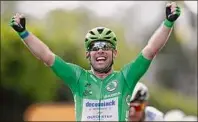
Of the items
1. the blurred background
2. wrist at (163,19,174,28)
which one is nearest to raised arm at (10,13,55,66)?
wrist at (163,19,174,28)

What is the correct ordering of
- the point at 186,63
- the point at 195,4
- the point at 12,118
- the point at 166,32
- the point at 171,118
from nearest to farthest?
the point at 166,32, the point at 171,118, the point at 195,4, the point at 12,118, the point at 186,63

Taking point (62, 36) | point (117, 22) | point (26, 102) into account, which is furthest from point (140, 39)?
point (26, 102)

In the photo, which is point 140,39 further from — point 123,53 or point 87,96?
point 87,96

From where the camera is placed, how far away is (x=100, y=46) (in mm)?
6918

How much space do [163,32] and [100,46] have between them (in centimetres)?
57

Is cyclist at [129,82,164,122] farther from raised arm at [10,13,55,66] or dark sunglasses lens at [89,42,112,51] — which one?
raised arm at [10,13,55,66]

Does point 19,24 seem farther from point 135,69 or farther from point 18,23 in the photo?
point 135,69

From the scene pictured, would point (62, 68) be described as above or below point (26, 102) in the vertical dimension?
below

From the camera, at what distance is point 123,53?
32.6 metres

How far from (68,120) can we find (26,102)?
36.6 feet

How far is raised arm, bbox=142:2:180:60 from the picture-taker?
22.0 feet

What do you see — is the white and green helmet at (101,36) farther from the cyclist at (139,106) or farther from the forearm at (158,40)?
the cyclist at (139,106)

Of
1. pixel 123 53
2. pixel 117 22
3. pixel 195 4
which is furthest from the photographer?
pixel 117 22

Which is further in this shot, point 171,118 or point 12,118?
point 12,118
